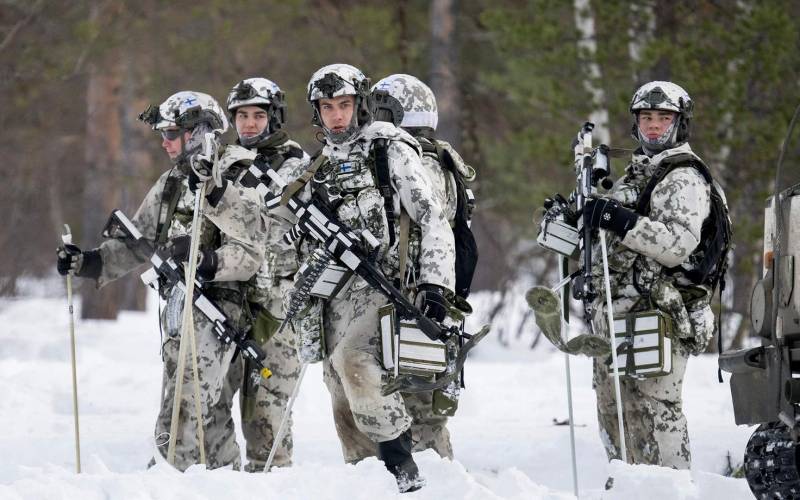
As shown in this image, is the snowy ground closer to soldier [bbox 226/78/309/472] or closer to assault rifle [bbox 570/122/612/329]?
soldier [bbox 226/78/309/472]

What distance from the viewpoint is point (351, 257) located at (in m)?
6.31

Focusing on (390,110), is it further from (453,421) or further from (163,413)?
(453,421)

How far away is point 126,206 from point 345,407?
51.1 ft

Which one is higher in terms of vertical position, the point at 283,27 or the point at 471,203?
the point at 283,27

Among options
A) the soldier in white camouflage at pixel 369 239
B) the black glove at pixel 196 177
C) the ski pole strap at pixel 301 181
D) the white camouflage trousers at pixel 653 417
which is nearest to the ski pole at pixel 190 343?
the black glove at pixel 196 177

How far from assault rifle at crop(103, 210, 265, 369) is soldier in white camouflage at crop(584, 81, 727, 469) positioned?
6.24 feet

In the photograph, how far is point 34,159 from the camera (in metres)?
23.8

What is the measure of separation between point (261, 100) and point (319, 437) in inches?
125

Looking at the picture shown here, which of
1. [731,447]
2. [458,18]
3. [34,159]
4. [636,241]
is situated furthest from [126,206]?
[636,241]

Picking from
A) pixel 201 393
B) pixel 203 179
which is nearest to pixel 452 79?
pixel 203 179

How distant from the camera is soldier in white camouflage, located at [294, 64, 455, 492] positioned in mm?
6148

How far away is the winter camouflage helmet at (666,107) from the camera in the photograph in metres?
7.10

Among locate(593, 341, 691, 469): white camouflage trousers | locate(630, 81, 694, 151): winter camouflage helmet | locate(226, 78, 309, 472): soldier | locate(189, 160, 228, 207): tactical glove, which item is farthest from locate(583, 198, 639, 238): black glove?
locate(189, 160, 228, 207): tactical glove

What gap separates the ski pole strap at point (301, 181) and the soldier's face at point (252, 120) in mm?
1549
